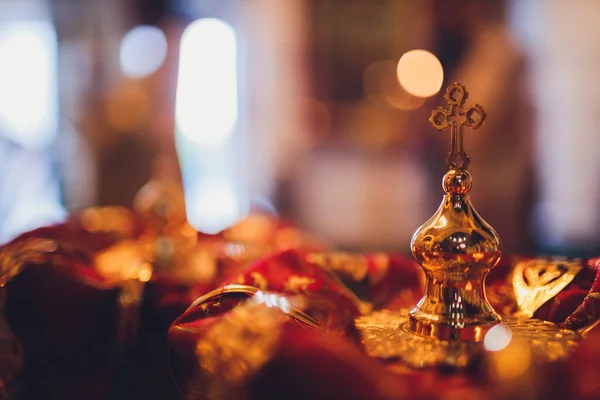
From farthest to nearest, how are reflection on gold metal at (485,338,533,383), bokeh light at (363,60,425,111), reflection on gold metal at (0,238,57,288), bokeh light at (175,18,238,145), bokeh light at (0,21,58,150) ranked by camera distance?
bokeh light at (0,21,58,150), bokeh light at (175,18,238,145), bokeh light at (363,60,425,111), reflection on gold metal at (0,238,57,288), reflection on gold metal at (485,338,533,383)

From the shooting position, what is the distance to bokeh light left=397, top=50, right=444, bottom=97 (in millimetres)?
4023

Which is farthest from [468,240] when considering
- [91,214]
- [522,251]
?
[522,251]

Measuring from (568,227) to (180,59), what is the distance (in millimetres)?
2727

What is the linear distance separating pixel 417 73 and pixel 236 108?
49.6 inches

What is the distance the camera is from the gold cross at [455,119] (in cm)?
71

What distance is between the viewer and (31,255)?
96cm

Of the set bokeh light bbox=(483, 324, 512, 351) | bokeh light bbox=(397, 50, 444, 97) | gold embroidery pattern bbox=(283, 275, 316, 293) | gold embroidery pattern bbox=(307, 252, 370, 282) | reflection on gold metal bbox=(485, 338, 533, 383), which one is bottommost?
gold embroidery pattern bbox=(307, 252, 370, 282)

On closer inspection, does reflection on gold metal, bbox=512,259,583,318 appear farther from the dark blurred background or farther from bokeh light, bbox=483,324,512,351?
the dark blurred background

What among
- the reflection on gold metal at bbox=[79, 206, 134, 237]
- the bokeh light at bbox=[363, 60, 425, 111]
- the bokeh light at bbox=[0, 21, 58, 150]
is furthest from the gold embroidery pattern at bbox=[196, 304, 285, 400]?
the bokeh light at bbox=[0, 21, 58, 150]

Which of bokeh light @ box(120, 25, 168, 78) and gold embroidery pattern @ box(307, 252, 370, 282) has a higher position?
bokeh light @ box(120, 25, 168, 78)

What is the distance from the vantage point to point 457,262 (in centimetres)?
66

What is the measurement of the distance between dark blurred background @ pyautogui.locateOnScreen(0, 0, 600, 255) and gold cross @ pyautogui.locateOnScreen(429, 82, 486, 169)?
10.9 ft

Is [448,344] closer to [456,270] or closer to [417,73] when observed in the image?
[456,270]

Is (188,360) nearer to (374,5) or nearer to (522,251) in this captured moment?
(522,251)
